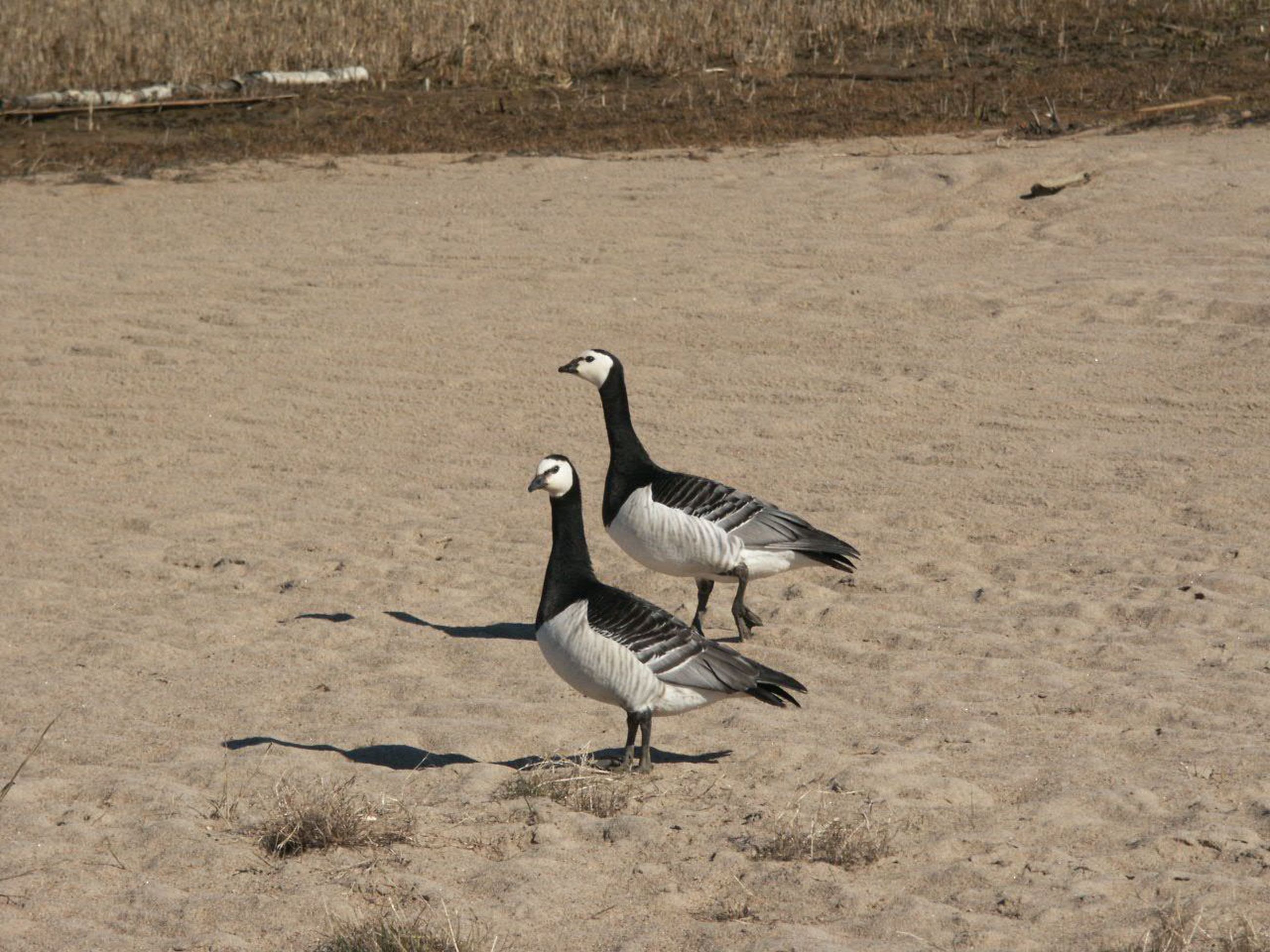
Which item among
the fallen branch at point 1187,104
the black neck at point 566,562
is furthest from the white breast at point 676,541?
the fallen branch at point 1187,104

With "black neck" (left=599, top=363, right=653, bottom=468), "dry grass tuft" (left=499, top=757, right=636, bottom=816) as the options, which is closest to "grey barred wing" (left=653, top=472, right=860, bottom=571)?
"black neck" (left=599, top=363, right=653, bottom=468)

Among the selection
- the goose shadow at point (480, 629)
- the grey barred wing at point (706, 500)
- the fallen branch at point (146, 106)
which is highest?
the fallen branch at point (146, 106)

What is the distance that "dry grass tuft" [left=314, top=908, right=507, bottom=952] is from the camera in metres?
4.85

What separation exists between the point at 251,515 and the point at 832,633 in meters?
4.44

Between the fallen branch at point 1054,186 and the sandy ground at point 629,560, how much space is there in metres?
0.23

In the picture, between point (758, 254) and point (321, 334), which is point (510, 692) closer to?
point (321, 334)

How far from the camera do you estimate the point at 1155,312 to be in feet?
46.9

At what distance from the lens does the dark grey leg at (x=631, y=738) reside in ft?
22.0

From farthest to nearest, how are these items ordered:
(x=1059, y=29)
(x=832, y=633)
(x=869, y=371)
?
(x=1059, y=29) < (x=869, y=371) < (x=832, y=633)

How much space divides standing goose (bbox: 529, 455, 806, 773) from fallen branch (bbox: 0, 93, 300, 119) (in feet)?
56.7

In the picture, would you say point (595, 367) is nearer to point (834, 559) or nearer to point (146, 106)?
point (834, 559)

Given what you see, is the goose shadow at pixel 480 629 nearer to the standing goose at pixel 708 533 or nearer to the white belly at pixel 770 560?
the standing goose at pixel 708 533

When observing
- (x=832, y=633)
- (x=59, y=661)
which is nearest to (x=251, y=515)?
(x=59, y=661)

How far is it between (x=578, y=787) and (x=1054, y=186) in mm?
12759
